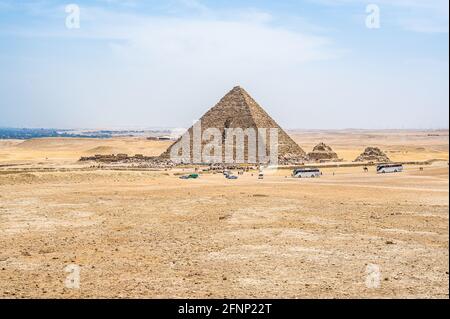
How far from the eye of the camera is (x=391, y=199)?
3203cm

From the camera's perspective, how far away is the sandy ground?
43.0 ft

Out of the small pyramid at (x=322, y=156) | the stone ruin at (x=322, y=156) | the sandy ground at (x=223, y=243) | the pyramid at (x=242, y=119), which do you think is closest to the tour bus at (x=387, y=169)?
the pyramid at (x=242, y=119)

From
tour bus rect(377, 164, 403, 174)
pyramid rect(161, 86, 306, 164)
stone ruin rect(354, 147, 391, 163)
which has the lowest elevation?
tour bus rect(377, 164, 403, 174)

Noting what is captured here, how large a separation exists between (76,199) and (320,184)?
20.4 metres

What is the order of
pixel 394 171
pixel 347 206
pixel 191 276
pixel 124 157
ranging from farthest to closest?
pixel 124 157 → pixel 394 171 → pixel 347 206 → pixel 191 276

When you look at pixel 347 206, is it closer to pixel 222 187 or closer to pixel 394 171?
pixel 222 187

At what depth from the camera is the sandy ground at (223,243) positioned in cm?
1309

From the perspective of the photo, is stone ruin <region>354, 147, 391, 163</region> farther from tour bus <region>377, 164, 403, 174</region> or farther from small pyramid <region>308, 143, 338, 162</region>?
tour bus <region>377, 164, 403, 174</region>

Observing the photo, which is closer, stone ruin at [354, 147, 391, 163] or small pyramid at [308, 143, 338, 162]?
stone ruin at [354, 147, 391, 163]

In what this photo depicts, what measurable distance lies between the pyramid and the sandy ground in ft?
145

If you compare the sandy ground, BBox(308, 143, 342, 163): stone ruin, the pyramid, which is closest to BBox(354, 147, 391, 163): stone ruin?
BBox(308, 143, 342, 163): stone ruin

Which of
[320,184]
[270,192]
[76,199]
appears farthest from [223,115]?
[76,199]

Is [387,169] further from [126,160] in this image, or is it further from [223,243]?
[223,243]

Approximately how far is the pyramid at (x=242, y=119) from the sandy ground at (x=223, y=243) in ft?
145
